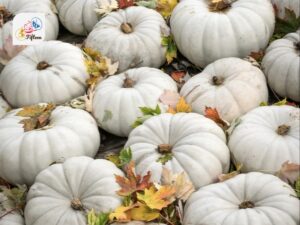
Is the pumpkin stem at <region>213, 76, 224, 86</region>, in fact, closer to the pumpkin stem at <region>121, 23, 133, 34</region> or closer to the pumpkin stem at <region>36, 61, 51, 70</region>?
the pumpkin stem at <region>121, 23, 133, 34</region>

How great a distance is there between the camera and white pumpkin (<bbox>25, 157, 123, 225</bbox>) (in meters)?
2.36

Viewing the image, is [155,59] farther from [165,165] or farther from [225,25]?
[165,165]

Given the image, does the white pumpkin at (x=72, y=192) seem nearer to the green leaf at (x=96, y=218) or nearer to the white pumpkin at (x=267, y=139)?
the green leaf at (x=96, y=218)

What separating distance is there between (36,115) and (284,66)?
131cm

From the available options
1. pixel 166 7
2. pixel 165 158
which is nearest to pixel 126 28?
pixel 166 7

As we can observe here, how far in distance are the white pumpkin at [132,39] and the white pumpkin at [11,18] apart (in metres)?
0.45

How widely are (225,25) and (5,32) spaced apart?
4.70ft

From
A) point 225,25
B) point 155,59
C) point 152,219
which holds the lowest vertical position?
point 152,219

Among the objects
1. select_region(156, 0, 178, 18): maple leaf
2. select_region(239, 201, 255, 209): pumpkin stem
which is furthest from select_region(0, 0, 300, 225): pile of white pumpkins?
select_region(156, 0, 178, 18): maple leaf

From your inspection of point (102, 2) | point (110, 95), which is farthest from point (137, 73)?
point (102, 2)

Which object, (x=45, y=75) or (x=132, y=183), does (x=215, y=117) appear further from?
(x=45, y=75)

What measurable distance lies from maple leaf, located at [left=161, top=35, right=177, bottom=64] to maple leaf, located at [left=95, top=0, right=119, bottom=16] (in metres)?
0.45

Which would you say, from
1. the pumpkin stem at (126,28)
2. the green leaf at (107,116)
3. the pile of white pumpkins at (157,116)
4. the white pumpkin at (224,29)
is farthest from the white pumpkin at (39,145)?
the white pumpkin at (224,29)

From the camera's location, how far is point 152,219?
2.31 metres
